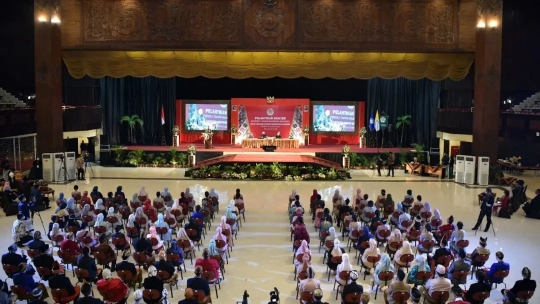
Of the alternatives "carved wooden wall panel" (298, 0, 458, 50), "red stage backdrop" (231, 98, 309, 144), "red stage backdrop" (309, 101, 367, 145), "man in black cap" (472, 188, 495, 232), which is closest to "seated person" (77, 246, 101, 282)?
"man in black cap" (472, 188, 495, 232)

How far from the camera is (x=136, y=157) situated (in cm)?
3192

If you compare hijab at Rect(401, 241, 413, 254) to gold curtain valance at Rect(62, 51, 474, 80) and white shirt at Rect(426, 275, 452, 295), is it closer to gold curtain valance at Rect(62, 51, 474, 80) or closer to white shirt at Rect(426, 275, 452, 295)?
white shirt at Rect(426, 275, 452, 295)

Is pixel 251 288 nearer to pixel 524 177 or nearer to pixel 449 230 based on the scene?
pixel 449 230

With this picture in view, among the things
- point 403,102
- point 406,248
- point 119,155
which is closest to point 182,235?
point 406,248

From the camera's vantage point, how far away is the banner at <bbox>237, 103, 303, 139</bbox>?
3628cm

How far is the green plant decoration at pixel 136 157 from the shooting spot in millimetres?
31789

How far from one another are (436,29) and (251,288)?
55.4ft

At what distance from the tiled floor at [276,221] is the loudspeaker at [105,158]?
1.27 m

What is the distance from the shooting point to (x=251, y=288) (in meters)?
12.6

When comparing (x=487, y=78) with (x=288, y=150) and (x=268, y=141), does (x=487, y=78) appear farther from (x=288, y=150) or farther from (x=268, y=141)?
(x=268, y=141)

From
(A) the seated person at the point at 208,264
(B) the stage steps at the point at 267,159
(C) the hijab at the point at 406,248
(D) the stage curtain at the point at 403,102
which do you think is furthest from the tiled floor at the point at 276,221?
(D) the stage curtain at the point at 403,102

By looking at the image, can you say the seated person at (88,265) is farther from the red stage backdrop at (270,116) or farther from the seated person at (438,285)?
the red stage backdrop at (270,116)

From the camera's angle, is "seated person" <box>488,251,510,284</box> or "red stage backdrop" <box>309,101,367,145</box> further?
"red stage backdrop" <box>309,101,367,145</box>

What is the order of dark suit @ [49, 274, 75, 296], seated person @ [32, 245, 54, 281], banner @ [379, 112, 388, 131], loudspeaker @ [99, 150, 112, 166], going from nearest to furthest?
dark suit @ [49, 274, 75, 296]
seated person @ [32, 245, 54, 281]
loudspeaker @ [99, 150, 112, 166]
banner @ [379, 112, 388, 131]
